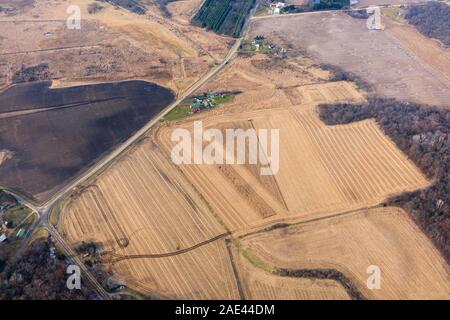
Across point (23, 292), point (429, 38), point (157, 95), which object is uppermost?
point (429, 38)

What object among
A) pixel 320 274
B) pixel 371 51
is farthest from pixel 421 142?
pixel 371 51

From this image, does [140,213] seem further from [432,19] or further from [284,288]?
[432,19]

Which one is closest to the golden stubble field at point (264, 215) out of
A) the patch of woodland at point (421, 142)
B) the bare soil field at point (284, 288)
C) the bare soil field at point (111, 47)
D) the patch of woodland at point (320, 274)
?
the bare soil field at point (284, 288)

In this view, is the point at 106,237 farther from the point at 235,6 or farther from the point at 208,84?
the point at 235,6

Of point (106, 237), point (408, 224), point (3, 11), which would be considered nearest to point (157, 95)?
point (106, 237)

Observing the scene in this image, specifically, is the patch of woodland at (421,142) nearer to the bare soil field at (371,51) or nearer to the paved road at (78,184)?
the bare soil field at (371,51)
